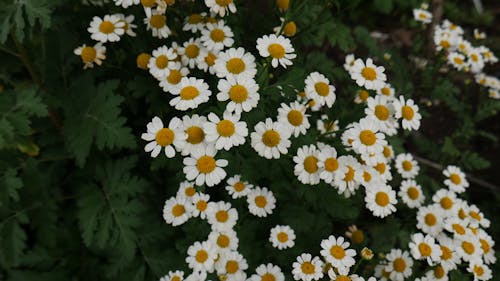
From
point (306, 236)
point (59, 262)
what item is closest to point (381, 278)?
point (306, 236)

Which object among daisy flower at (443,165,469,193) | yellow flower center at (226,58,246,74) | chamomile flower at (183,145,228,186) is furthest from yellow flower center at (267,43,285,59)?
daisy flower at (443,165,469,193)

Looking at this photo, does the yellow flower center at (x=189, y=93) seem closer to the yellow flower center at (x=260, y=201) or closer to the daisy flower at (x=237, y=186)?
the daisy flower at (x=237, y=186)

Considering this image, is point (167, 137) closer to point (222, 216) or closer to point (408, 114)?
point (222, 216)

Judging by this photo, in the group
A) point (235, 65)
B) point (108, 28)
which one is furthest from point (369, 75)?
point (108, 28)

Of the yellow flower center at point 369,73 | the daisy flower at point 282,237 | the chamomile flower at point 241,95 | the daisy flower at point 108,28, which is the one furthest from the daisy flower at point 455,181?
the daisy flower at point 108,28

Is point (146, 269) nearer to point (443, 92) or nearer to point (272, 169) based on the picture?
point (272, 169)
